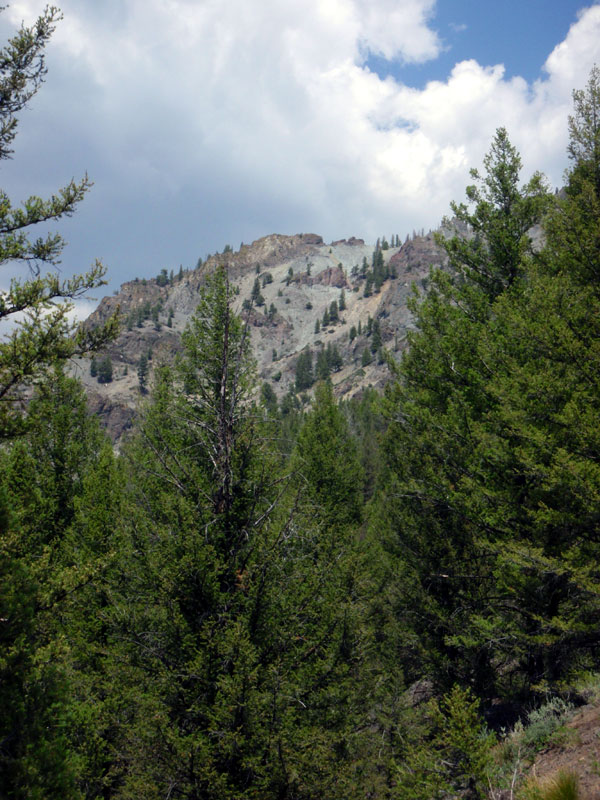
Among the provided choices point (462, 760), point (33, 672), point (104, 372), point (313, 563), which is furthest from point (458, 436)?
point (104, 372)

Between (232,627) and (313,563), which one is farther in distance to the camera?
(313,563)

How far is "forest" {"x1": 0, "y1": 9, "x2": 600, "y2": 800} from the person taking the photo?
616 centimetres

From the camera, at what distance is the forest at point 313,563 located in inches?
243

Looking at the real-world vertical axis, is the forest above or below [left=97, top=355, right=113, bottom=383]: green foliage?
below

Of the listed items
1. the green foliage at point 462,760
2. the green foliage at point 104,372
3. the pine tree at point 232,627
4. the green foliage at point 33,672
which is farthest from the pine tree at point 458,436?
the green foliage at point 104,372

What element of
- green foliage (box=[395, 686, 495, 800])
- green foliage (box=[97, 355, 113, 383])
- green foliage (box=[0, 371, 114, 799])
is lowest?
green foliage (box=[395, 686, 495, 800])

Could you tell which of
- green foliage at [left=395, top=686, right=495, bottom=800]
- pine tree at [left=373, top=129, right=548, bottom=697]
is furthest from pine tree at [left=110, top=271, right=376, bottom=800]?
pine tree at [left=373, top=129, right=548, bottom=697]

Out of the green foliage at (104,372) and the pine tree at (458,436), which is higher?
the green foliage at (104,372)

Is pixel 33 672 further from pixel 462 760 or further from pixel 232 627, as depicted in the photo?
pixel 462 760

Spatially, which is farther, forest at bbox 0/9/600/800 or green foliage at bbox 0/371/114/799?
forest at bbox 0/9/600/800

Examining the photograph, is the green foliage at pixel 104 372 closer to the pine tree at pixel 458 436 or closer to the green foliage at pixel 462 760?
the pine tree at pixel 458 436

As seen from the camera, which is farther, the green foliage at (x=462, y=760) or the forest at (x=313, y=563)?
the forest at (x=313, y=563)

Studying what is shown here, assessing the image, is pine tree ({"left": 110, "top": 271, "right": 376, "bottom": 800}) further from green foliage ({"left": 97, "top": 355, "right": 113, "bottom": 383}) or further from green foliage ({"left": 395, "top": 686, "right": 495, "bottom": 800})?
green foliage ({"left": 97, "top": 355, "right": 113, "bottom": 383})

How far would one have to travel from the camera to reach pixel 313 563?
9.95m
